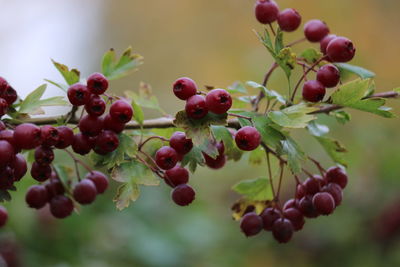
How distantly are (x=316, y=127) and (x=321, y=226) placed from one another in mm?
1849

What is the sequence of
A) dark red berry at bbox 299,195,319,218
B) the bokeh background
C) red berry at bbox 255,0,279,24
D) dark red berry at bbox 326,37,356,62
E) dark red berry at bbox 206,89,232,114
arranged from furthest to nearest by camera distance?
the bokeh background, red berry at bbox 255,0,279,24, dark red berry at bbox 299,195,319,218, dark red berry at bbox 326,37,356,62, dark red berry at bbox 206,89,232,114

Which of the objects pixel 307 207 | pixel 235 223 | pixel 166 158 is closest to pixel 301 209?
pixel 307 207

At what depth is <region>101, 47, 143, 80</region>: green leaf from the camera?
1.27m

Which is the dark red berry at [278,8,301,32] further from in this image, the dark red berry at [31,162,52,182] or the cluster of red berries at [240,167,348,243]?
the dark red berry at [31,162,52,182]

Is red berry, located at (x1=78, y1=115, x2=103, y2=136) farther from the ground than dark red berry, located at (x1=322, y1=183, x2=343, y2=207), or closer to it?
farther from the ground

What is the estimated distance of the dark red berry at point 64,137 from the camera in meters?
1.04

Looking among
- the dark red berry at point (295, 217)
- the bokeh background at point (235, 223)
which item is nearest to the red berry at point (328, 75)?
the dark red berry at point (295, 217)

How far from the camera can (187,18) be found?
8570 mm

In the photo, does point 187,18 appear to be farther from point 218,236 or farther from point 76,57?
point 218,236

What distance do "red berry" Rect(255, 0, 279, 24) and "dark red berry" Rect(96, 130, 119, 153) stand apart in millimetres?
522

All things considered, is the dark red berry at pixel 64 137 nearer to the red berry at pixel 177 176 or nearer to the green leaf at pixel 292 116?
the red berry at pixel 177 176

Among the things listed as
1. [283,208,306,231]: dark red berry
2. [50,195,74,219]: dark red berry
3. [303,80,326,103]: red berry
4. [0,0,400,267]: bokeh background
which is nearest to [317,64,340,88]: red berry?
[303,80,326,103]: red berry

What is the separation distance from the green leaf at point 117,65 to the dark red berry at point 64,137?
25 centimetres

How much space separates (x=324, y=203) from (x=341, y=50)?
34 cm
